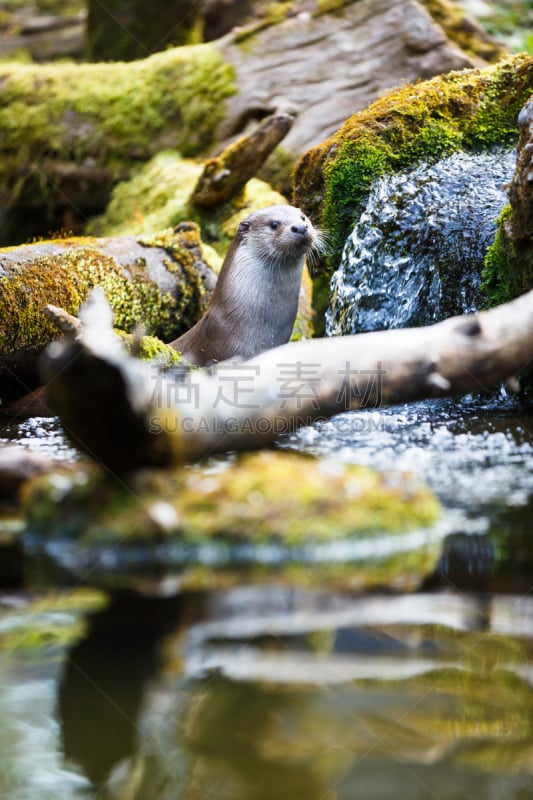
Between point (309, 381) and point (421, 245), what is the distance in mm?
2792

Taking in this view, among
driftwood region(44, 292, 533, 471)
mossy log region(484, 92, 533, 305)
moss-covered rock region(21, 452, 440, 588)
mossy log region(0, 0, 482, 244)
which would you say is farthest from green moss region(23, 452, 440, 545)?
mossy log region(0, 0, 482, 244)

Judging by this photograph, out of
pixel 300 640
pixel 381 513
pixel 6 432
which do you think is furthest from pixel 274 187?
pixel 300 640

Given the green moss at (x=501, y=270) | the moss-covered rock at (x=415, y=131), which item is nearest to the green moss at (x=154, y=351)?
the moss-covered rock at (x=415, y=131)

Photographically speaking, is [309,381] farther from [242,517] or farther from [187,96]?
[187,96]

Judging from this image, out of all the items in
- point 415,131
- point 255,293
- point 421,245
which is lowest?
point 255,293

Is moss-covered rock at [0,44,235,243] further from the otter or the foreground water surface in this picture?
the foreground water surface

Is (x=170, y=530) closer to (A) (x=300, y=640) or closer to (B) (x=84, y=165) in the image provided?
(A) (x=300, y=640)

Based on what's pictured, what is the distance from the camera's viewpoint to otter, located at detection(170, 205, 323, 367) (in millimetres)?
5996

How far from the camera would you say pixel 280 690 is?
204 cm

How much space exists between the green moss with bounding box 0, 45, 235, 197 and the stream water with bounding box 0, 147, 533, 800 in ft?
27.0

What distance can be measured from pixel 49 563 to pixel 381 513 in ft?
3.48

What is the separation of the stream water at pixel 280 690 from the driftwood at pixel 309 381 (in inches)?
27.2

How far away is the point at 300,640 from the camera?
225 cm

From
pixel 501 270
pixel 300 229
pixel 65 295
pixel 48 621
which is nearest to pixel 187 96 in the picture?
pixel 65 295
